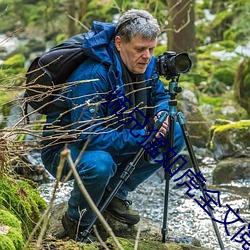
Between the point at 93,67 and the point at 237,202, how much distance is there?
8.75 ft

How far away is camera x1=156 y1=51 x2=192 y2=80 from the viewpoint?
3367 mm

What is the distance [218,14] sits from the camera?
547 inches

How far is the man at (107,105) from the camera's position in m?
3.31

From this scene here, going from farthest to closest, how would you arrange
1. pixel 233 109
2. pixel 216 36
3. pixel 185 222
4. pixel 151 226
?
1. pixel 216 36
2. pixel 233 109
3. pixel 185 222
4. pixel 151 226

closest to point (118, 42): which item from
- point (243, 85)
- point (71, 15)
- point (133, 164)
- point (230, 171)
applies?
point (133, 164)

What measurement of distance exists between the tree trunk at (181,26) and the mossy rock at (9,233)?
303 inches

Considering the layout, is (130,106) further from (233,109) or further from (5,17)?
(5,17)

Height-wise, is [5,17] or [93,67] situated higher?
[93,67]

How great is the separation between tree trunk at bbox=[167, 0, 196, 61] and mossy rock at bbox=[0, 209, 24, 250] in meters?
7.71

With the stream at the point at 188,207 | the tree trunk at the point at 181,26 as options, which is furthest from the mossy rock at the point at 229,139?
the tree trunk at the point at 181,26

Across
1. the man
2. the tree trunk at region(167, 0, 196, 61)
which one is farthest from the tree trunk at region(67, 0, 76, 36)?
the man

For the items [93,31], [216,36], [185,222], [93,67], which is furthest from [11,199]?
[216,36]

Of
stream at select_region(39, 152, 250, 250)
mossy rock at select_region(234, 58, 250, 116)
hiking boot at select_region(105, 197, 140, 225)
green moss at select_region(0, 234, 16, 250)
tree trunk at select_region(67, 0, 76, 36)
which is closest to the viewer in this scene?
green moss at select_region(0, 234, 16, 250)

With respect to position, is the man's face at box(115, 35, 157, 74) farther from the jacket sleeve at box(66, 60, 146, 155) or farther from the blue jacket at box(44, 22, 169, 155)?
the jacket sleeve at box(66, 60, 146, 155)
